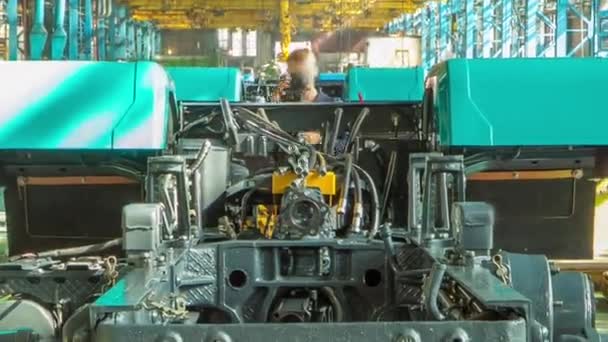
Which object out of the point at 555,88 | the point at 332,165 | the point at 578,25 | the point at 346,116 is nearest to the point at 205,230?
the point at 332,165

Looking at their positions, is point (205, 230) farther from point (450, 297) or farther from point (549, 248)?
point (549, 248)

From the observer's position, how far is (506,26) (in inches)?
848

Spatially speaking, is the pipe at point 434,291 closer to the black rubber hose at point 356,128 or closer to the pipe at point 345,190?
the pipe at point 345,190

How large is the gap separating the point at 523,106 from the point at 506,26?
17.5 metres

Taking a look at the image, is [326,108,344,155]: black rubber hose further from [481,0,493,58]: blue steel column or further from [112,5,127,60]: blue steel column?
[112,5,127,60]: blue steel column

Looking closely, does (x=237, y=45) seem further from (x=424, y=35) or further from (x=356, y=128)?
(x=356, y=128)

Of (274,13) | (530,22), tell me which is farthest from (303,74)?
(274,13)

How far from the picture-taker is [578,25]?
71.7 feet

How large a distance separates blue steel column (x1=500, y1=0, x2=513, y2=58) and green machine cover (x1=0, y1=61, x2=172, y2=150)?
1774cm

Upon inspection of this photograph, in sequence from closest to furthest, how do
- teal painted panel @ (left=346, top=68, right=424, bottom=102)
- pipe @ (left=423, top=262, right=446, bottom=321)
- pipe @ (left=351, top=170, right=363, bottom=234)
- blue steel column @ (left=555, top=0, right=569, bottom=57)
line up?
pipe @ (left=423, top=262, right=446, bottom=321) → pipe @ (left=351, top=170, right=363, bottom=234) → teal painted panel @ (left=346, top=68, right=424, bottom=102) → blue steel column @ (left=555, top=0, right=569, bottom=57)

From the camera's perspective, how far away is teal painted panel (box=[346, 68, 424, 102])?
7738mm

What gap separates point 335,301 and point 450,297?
2.21ft

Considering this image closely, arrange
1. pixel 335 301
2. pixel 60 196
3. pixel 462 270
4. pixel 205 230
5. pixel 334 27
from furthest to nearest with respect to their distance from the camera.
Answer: pixel 334 27
pixel 60 196
pixel 205 230
pixel 335 301
pixel 462 270

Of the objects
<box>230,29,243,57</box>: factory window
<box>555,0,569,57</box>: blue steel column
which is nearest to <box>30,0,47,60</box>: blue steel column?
<box>555,0,569,57</box>: blue steel column
